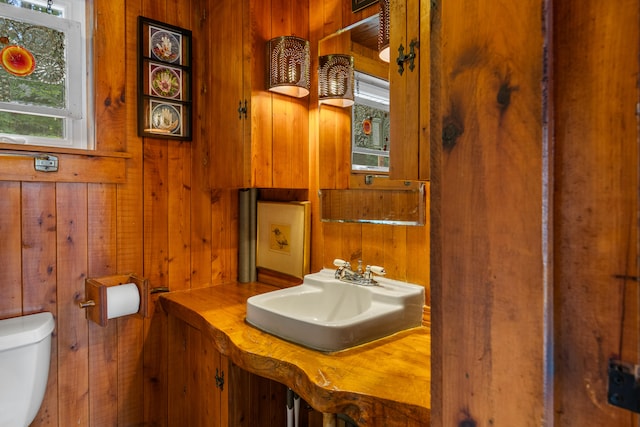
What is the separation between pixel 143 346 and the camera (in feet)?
Answer: 5.54

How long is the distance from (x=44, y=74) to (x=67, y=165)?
38cm

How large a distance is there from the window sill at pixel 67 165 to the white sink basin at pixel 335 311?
0.80 meters

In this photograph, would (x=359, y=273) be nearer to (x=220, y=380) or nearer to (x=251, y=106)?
(x=220, y=380)

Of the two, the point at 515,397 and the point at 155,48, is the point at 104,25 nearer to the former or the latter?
the point at 155,48

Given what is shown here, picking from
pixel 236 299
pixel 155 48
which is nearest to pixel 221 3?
pixel 155 48

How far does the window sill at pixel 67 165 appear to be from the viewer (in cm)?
135

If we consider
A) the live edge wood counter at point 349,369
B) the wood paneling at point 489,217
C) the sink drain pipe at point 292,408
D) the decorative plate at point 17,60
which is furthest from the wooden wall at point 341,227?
the decorative plate at point 17,60

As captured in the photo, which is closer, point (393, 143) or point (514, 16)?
point (514, 16)

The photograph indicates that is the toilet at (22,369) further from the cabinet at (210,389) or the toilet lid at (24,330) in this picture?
the cabinet at (210,389)

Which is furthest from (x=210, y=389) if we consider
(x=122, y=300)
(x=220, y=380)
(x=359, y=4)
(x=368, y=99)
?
(x=359, y=4)

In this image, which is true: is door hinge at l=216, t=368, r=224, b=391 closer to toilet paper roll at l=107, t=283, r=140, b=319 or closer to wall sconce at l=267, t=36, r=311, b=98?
A: toilet paper roll at l=107, t=283, r=140, b=319

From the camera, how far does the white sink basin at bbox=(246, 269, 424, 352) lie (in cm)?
108

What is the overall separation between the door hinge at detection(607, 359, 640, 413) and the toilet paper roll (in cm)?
152

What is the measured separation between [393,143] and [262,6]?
3.12 ft
